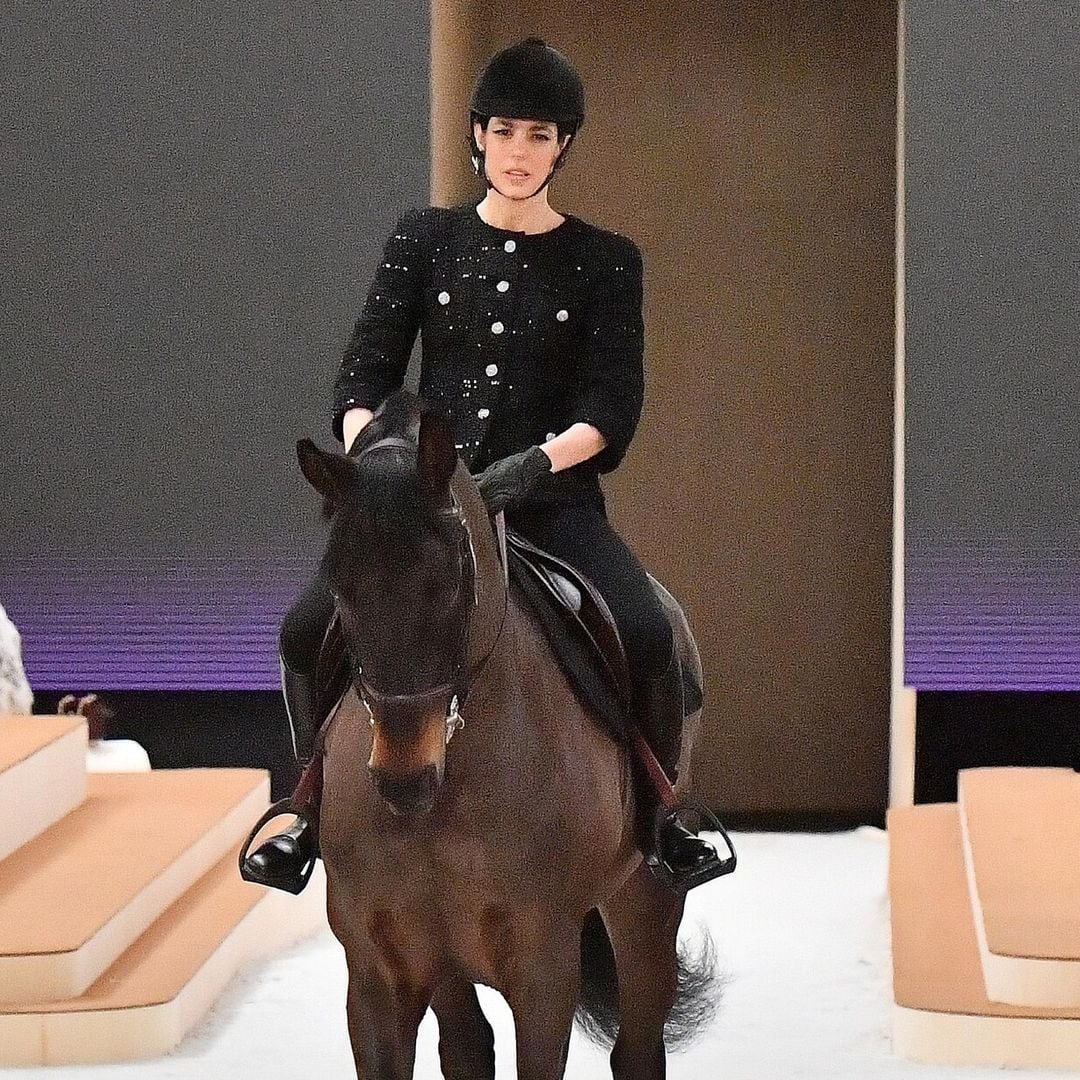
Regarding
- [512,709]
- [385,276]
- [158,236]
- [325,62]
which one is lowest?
[512,709]

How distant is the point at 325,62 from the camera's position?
6.76 m

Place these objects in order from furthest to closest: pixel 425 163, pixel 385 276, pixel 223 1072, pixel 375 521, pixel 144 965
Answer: pixel 425 163, pixel 144 965, pixel 223 1072, pixel 385 276, pixel 375 521

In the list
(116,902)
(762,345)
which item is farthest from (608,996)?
(762,345)

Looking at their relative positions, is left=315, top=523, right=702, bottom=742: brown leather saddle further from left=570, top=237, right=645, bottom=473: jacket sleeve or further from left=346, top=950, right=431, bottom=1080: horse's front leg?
left=346, top=950, right=431, bottom=1080: horse's front leg

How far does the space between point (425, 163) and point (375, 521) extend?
15.5 feet

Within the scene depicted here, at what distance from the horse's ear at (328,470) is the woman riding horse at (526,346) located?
26.7 inches

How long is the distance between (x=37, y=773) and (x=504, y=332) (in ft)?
9.25

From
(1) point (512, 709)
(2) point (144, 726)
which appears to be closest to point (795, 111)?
(2) point (144, 726)

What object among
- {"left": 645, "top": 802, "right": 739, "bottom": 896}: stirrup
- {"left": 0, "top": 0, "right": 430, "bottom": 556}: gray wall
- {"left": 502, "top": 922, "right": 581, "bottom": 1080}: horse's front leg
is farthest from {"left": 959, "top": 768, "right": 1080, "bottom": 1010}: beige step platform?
{"left": 0, "top": 0, "right": 430, "bottom": 556}: gray wall

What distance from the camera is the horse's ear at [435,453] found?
2.27 meters

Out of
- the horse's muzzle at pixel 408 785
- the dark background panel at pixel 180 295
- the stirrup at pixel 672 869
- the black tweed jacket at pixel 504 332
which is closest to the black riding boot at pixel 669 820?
the stirrup at pixel 672 869

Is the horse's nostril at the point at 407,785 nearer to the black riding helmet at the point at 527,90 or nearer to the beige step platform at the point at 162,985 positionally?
the black riding helmet at the point at 527,90

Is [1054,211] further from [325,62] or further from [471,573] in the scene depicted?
[471,573]

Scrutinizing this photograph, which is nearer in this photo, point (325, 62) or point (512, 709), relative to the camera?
point (512, 709)
